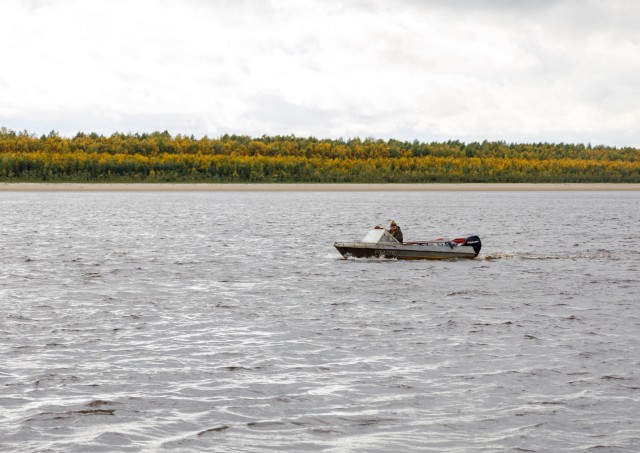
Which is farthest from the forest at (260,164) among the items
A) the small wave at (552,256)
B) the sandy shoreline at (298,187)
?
the small wave at (552,256)

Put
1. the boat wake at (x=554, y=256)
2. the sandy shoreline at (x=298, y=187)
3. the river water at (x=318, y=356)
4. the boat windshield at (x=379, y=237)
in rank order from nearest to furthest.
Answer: the river water at (x=318, y=356) → the boat windshield at (x=379, y=237) → the boat wake at (x=554, y=256) → the sandy shoreline at (x=298, y=187)

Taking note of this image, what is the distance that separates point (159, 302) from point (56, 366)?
950 centimetres

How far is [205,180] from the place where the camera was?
164 meters

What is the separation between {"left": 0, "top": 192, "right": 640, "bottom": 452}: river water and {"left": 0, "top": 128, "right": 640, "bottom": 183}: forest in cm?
12134

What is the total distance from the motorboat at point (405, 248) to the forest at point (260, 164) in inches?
4806

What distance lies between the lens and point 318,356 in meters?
19.1

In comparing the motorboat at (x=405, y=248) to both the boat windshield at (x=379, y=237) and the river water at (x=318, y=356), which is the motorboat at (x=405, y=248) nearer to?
the boat windshield at (x=379, y=237)

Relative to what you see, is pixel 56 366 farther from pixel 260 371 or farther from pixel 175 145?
pixel 175 145

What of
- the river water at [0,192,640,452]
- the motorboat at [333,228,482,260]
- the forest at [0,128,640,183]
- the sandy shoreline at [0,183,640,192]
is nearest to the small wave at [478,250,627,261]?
the motorboat at [333,228,482,260]

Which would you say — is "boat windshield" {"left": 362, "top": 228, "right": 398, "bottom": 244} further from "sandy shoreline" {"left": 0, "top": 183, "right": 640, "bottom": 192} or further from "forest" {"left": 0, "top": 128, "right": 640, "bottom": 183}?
"forest" {"left": 0, "top": 128, "right": 640, "bottom": 183}

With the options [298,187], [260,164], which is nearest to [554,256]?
[298,187]

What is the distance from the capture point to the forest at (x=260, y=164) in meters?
159

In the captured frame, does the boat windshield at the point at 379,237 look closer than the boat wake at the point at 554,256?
Yes

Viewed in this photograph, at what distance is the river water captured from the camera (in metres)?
13.8
